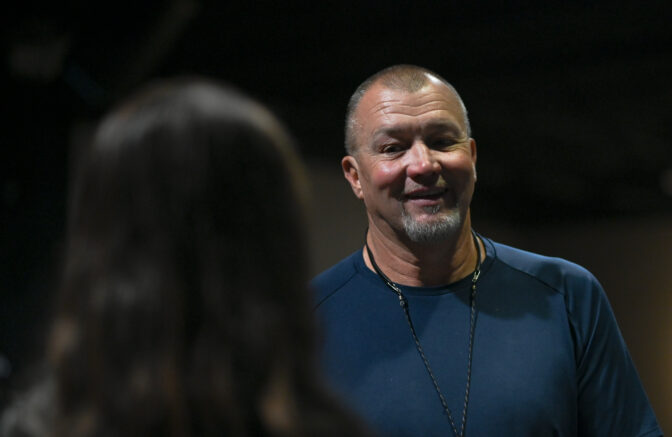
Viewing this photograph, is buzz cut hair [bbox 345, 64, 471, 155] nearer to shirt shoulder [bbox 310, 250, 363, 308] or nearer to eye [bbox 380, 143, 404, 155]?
eye [bbox 380, 143, 404, 155]

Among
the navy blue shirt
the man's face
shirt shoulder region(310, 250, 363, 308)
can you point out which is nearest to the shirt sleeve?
the navy blue shirt

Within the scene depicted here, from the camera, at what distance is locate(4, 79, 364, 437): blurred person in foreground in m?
0.69

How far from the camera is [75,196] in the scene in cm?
74

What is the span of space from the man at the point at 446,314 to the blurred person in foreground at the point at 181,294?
33.9 inches

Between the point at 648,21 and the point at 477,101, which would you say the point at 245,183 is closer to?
the point at 648,21

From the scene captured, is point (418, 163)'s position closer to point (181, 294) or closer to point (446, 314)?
point (446, 314)

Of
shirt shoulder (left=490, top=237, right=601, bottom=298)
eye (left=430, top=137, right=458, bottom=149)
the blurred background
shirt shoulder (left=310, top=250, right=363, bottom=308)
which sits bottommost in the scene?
the blurred background

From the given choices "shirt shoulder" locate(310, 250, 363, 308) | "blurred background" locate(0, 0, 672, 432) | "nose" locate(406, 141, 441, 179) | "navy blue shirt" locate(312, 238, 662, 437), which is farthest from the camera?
"blurred background" locate(0, 0, 672, 432)

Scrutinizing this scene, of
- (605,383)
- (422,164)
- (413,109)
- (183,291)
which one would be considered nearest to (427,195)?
(422,164)

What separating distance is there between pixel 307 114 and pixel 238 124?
5071 mm

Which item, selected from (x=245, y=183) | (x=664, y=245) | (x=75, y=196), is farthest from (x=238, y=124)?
(x=664, y=245)

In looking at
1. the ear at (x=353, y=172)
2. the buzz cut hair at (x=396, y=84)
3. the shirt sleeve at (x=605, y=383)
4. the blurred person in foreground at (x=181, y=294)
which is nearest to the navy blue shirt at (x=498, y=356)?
the shirt sleeve at (x=605, y=383)

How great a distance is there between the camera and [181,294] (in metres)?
0.70

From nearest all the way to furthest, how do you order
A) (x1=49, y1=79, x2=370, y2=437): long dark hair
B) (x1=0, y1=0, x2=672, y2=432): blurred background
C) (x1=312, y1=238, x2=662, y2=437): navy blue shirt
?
(x1=49, y1=79, x2=370, y2=437): long dark hair
(x1=312, y1=238, x2=662, y2=437): navy blue shirt
(x1=0, y1=0, x2=672, y2=432): blurred background
